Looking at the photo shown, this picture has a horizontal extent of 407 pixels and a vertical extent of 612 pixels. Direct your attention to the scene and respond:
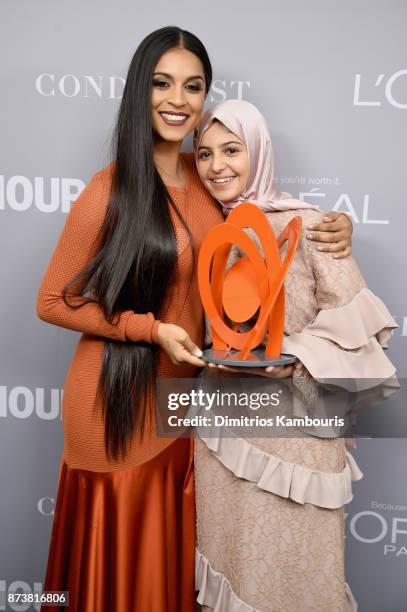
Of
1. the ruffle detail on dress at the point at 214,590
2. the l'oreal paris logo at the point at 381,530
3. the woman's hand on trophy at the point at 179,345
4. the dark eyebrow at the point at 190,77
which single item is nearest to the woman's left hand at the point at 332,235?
the woman's hand on trophy at the point at 179,345

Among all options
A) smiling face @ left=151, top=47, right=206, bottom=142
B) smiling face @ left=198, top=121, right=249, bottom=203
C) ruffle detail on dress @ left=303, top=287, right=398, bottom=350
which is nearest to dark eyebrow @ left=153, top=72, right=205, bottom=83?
smiling face @ left=151, top=47, right=206, bottom=142

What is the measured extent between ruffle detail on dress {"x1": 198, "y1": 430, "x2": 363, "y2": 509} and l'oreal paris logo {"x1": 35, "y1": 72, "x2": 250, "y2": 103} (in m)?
1.05

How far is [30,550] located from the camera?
6.73 ft

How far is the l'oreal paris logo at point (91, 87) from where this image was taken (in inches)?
68.5

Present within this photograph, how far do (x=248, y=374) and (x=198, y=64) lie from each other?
769 mm

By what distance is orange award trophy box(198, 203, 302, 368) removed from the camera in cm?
117

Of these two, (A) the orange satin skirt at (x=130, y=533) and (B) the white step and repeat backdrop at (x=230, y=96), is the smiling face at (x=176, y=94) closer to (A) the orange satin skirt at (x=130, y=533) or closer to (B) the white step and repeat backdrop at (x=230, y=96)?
(B) the white step and repeat backdrop at (x=230, y=96)

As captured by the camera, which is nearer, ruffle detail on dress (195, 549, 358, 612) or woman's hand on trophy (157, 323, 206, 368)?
woman's hand on trophy (157, 323, 206, 368)

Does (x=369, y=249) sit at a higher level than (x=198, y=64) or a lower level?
lower

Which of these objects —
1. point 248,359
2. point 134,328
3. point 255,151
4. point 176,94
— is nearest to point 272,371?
point 248,359

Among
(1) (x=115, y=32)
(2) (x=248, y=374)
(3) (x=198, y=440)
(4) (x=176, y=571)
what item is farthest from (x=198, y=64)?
(4) (x=176, y=571)

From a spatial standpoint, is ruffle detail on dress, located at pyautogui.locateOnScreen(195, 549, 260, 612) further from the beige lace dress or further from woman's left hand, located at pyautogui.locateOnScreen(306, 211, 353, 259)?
woman's left hand, located at pyautogui.locateOnScreen(306, 211, 353, 259)

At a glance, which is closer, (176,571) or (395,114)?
(176,571)

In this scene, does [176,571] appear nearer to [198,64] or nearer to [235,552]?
[235,552]
